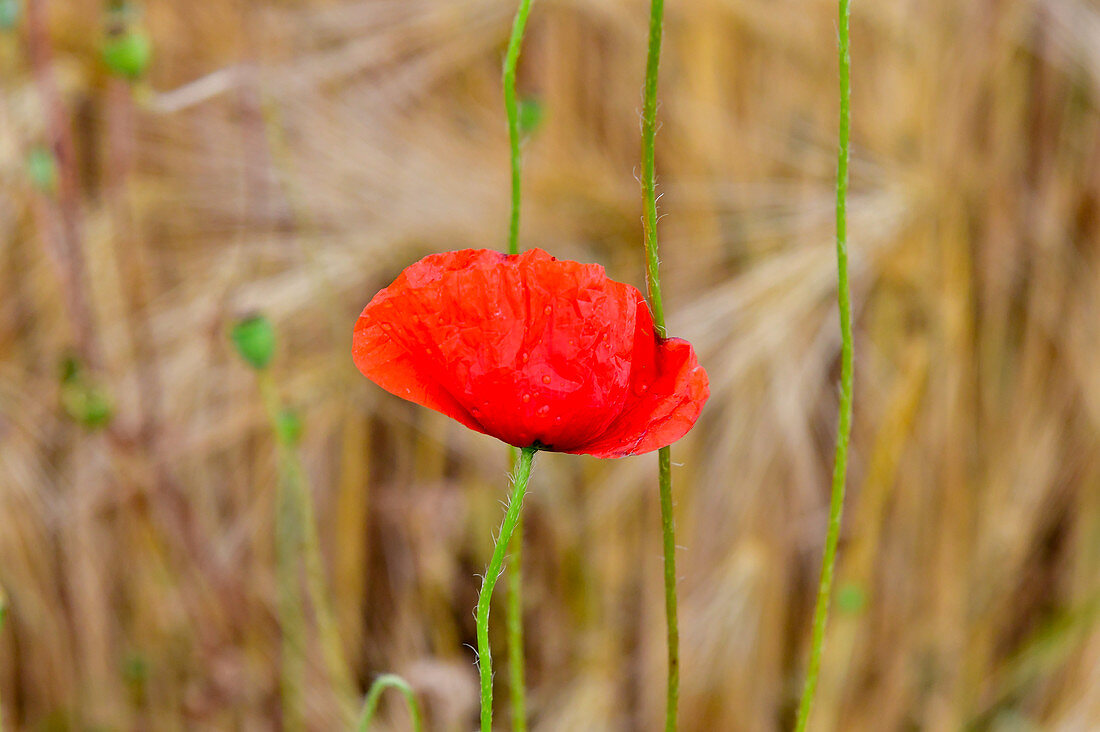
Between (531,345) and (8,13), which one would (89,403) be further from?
(531,345)

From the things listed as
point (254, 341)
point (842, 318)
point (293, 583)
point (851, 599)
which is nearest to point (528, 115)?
point (254, 341)

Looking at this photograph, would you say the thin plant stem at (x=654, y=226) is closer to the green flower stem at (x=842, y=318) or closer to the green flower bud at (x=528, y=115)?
the green flower stem at (x=842, y=318)

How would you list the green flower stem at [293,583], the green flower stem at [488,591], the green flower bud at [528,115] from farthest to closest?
the green flower stem at [293,583] → the green flower bud at [528,115] → the green flower stem at [488,591]

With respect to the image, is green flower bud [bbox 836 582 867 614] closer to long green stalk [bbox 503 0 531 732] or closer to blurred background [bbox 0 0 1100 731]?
blurred background [bbox 0 0 1100 731]

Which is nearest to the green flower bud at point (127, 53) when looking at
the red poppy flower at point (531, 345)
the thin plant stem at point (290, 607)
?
the thin plant stem at point (290, 607)

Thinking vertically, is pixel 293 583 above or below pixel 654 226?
below

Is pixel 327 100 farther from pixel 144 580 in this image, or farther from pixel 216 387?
pixel 144 580

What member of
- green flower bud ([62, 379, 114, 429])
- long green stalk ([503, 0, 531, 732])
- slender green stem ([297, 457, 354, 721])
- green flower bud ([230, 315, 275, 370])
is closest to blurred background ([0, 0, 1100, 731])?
slender green stem ([297, 457, 354, 721])
